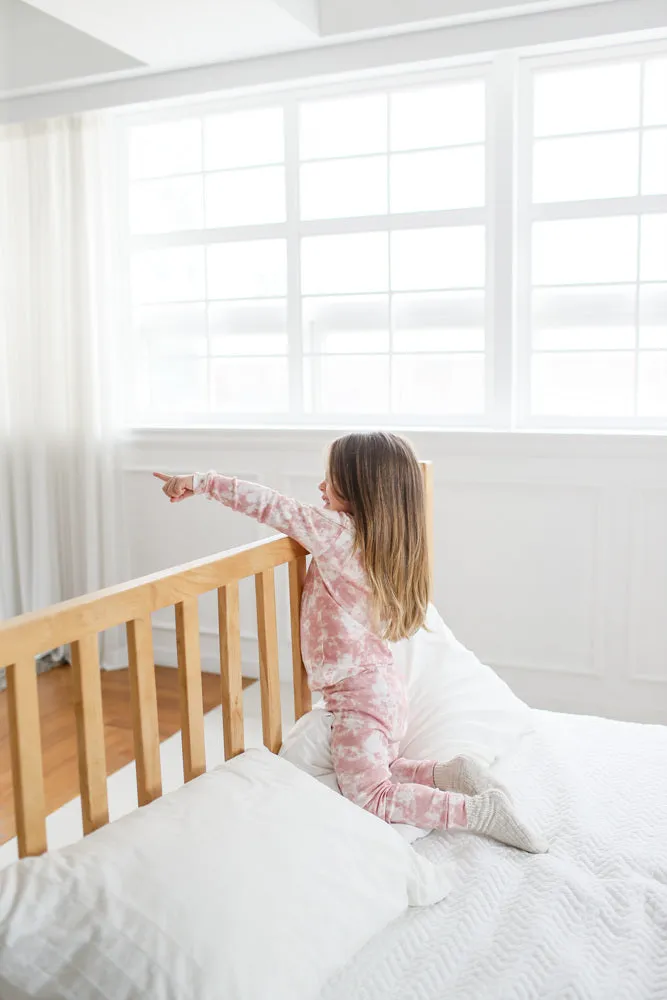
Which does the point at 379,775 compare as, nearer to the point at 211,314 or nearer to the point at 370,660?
the point at 370,660

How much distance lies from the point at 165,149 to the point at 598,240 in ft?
5.55

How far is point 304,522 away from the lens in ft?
5.71

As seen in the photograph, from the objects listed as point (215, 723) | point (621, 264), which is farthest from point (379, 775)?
point (621, 264)

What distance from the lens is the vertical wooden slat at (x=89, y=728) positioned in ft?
4.19

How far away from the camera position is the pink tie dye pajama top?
66.2 inches

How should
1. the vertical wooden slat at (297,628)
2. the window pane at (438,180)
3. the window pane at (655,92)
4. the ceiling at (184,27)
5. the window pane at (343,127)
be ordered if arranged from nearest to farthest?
1. the vertical wooden slat at (297,628)
2. the ceiling at (184,27)
3. the window pane at (655,92)
4. the window pane at (438,180)
5. the window pane at (343,127)

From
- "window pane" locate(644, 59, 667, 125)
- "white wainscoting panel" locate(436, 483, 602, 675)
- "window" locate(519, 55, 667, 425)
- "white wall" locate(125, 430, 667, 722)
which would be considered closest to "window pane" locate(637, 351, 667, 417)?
"window" locate(519, 55, 667, 425)

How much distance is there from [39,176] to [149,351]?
2.51ft

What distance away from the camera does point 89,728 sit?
1.29m

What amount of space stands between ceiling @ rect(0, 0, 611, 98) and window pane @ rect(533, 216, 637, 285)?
0.64 meters

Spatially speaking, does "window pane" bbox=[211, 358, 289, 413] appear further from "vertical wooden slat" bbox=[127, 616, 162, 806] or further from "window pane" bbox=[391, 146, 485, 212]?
"vertical wooden slat" bbox=[127, 616, 162, 806]

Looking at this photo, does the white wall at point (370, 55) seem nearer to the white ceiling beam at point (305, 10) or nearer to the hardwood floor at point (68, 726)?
the white ceiling beam at point (305, 10)

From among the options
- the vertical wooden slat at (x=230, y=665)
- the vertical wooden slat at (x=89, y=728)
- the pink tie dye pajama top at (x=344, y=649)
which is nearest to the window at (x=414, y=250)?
the pink tie dye pajama top at (x=344, y=649)

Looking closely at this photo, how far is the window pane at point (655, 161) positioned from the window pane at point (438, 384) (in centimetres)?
74
